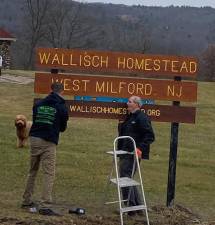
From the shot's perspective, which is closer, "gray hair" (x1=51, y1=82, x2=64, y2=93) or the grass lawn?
"gray hair" (x1=51, y1=82, x2=64, y2=93)

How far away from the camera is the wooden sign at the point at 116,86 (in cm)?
1047

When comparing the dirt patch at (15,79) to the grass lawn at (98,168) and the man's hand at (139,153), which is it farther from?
the man's hand at (139,153)

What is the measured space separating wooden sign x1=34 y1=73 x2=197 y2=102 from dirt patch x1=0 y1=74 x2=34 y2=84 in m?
30.0

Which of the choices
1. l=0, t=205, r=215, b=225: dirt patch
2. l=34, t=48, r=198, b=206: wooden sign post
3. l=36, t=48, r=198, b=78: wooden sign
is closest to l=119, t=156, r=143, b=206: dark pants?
l=0, t=205, r=215, b=225: dirt patch

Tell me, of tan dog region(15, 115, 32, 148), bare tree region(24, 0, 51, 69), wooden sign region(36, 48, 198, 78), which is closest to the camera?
wooden sign region(36, 48, 198, 78)

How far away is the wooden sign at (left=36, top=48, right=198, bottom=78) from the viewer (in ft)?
34.3

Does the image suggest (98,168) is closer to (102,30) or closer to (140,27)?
(102,30)

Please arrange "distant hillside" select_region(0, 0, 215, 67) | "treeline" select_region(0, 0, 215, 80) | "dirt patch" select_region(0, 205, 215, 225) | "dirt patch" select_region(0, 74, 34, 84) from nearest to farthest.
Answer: "dirt patch" select_region(0, 205, 215, 225)
"dirt patch" select_region(0, 74, 34, 84)
"treeline" select_region(0, 0, 215, 80)
"distant hillside" select_region(0, 0, 215, 67)

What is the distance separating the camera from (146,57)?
1050cm

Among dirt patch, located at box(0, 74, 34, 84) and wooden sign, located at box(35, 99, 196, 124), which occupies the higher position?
dirt patch, located at box(0, 74, 34, 84)

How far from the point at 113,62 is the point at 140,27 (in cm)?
10395

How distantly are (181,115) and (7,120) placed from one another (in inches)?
613

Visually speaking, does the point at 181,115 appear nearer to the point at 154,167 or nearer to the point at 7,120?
the point at 154,167

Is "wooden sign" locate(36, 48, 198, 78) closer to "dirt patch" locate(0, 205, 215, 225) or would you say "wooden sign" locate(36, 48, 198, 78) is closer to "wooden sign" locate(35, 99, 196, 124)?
"wooden sign" locate(35, 99, 196, 124)
